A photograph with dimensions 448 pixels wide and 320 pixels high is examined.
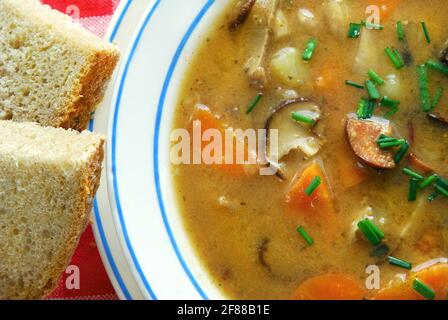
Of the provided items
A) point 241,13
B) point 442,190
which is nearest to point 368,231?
point 442,190

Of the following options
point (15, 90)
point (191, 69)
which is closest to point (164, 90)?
point (191, 69)

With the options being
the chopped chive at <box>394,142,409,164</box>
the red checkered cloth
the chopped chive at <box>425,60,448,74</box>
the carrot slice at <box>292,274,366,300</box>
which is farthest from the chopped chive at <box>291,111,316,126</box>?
the red checkered cloth

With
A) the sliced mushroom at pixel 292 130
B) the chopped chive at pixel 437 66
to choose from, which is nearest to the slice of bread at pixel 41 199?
the sliced mushroom at pixel 292 130

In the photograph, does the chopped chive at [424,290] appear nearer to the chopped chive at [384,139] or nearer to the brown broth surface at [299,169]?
the brown broth surface at [299,169]

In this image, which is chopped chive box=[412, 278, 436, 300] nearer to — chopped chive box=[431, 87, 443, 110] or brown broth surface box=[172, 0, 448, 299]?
brown broth surface box=[172, 0, 448, 299]
